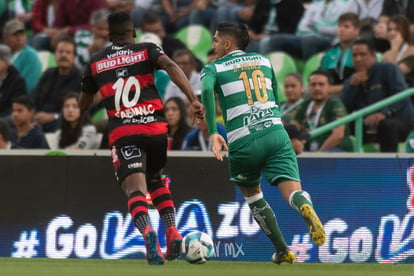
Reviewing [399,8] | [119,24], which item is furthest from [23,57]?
[119,24]

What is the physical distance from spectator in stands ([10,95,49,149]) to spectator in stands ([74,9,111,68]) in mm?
2361

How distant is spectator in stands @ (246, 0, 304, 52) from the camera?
50.7 feet

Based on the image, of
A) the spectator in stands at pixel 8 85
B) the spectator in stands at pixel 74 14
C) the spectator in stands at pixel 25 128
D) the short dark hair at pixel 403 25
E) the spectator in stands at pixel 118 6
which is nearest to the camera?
the spectator in stands at pixel 25 128

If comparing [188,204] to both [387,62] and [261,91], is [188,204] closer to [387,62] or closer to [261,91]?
[261,91]

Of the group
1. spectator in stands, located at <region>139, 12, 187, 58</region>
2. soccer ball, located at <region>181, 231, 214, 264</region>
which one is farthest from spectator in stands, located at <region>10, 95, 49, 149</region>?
soccer ball, located at <region>181, 231, 214, 264</region>

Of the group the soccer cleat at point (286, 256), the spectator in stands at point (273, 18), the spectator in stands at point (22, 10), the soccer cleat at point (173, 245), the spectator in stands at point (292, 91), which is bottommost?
the soccer cleat at point (286, 256)

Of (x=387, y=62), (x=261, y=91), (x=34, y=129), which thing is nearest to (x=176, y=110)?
(x=34, y=129)

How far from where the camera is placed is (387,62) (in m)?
12.9

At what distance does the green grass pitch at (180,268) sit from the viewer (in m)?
8.68

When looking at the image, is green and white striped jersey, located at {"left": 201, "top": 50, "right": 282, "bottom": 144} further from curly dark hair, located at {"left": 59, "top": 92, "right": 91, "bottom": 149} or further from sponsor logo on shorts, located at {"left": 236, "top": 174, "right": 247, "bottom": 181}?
curly dark hair, located at {"left": 59, "top": 92, "right": 91, "bottom": 149}

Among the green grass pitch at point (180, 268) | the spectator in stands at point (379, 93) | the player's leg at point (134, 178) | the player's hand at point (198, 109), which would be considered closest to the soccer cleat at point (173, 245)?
the green grass pitch at point (180, 268)

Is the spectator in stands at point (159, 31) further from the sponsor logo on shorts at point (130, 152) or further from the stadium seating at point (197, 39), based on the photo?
the sponsor logo on shorts at point (130, 152)

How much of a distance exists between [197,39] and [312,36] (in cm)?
213

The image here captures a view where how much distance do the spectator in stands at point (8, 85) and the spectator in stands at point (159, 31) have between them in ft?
6.65
